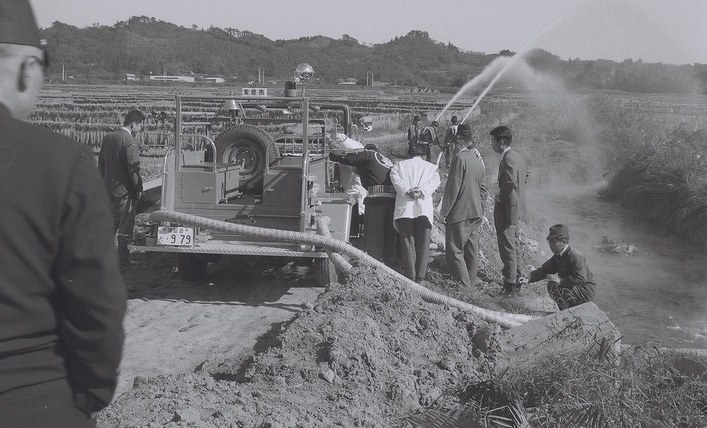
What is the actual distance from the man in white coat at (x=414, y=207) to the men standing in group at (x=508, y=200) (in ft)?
2.45

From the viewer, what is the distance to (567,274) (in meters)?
7.58

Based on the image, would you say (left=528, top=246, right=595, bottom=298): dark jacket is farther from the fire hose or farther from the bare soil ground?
the bare soil ground

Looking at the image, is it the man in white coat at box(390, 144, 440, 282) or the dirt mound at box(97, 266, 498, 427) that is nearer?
the dirt mound at box(97, 266, 498, 427)

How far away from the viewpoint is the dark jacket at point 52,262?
1.95m

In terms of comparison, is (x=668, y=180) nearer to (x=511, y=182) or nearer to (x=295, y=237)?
(x=511, y=182)

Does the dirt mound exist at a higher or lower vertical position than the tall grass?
lower

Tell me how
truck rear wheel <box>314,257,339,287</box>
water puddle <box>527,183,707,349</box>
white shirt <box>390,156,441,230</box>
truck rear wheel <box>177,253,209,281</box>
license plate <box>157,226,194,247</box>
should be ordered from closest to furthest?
license plate <box>157,226,194,247</box> < truck rear wheel <box>314,257,339,287</box> < white shirt <box>390,156,441,230</box> < truck rear wheel <box>177,253,209,281</box> < water puddle <box>527,183,707,349</box>

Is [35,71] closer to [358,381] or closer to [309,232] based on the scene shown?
[358,381]

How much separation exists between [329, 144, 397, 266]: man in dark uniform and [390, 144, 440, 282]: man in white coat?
0.62 metres

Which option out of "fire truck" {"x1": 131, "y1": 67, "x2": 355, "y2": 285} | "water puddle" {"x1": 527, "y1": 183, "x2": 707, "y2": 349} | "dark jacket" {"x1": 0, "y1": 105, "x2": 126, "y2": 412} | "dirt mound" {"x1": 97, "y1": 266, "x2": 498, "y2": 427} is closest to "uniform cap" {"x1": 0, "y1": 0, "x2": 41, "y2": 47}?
"dark jacket" {"x1": 0, "y1": 105, "x2": 126, "y2": 412}

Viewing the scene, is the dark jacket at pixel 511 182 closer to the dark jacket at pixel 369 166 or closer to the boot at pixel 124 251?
the dark jacket at pixel 369 166

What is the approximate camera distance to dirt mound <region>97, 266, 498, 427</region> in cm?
450

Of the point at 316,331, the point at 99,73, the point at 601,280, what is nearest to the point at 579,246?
the point at 601,280

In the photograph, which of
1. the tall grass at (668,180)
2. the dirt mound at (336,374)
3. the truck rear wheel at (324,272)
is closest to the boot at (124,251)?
the truck rear wheel at (324,272)
